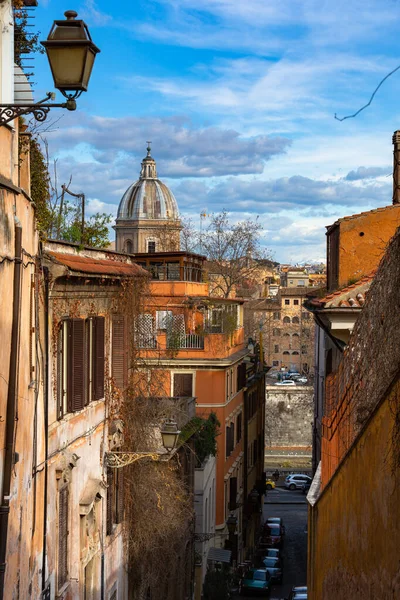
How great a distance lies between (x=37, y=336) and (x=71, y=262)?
243 centimetres

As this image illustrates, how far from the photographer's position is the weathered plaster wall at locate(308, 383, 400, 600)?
21.9ft

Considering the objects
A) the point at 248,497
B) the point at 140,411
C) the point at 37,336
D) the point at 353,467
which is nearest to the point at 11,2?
the point at 37,336

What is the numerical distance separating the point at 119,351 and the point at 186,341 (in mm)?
16490

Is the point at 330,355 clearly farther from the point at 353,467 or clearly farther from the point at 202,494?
the point at 353,467

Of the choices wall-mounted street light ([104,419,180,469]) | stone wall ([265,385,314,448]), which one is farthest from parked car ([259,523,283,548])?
wall-mounted street light ([104,419,180,469])

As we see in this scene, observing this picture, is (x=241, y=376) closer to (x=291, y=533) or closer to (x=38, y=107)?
(x=291, y=533)

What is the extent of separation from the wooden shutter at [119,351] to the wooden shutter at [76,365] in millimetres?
2597

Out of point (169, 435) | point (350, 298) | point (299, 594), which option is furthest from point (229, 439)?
point (350, 298)

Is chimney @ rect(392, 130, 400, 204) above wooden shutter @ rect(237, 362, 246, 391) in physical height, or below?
above

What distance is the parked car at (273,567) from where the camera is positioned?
36281mm

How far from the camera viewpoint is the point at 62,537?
13359 millimetres

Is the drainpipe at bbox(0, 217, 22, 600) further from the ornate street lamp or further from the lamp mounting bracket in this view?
the ornate street lamp

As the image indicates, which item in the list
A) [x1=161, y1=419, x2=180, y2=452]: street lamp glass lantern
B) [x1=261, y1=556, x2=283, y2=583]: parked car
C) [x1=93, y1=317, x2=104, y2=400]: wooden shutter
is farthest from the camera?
[x1=261, y1=556, x2=283, y2=583]: parked car

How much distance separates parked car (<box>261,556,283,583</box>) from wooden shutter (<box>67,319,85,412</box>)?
24125 millimetres
